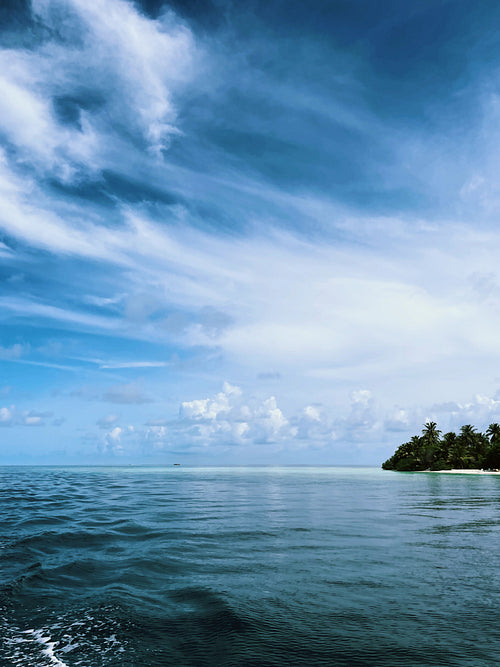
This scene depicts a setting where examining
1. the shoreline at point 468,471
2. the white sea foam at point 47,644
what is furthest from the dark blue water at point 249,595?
the shoreline at point 468,471

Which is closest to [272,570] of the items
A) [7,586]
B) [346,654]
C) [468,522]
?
[346,654]

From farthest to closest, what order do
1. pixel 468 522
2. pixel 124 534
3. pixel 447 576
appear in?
pixel 468 522 → pixel 124 534 → pixel 447 576

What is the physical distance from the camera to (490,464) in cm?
Answer: 13388

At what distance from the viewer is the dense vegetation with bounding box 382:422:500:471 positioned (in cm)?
13973

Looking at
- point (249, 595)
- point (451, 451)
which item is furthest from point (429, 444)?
point (249, 595)

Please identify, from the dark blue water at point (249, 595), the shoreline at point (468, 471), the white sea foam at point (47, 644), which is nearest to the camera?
the white sea foam at point (47, 644)

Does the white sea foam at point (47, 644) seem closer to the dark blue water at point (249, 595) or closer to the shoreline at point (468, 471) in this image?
the dark blue water at point (249, 595)

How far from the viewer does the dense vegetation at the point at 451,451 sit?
140 meters

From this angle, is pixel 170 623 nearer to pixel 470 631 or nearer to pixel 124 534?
pixel 470 631

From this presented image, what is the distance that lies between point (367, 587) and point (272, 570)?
387cm

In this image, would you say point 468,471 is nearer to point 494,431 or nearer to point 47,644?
point 494,431

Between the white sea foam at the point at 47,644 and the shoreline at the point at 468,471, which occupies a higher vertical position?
the white sea foam at the point at 47,644

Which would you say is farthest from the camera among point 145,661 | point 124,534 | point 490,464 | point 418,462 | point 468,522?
point 418,462

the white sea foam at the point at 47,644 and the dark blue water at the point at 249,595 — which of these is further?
the dark blue water at the point at 249,595
